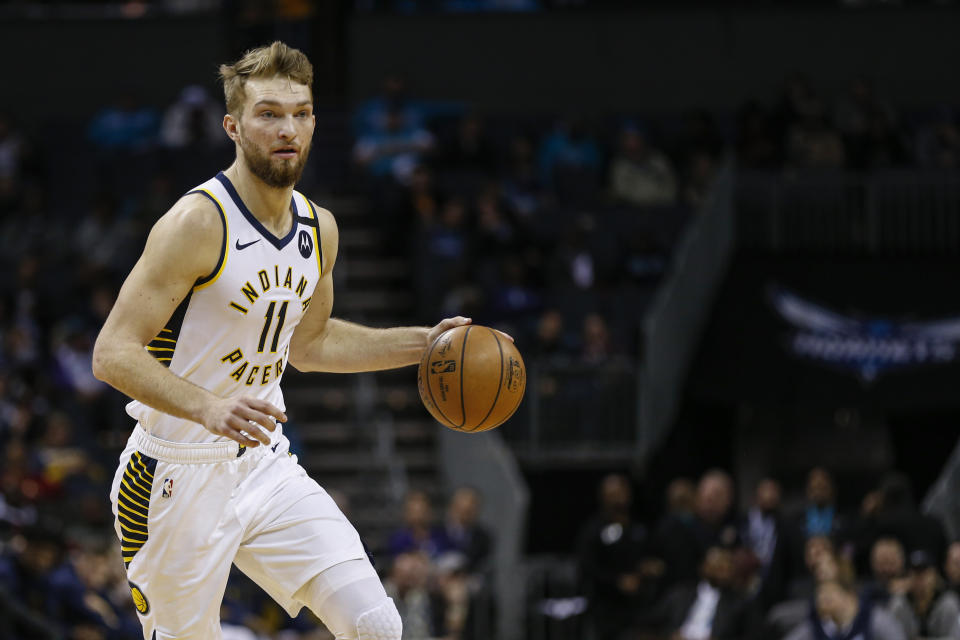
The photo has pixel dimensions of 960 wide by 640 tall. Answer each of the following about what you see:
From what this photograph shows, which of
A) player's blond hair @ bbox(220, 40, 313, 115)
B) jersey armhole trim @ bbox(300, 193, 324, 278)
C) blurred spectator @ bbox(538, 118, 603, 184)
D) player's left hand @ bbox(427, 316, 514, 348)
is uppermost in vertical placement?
player's blond hair @ bbox(220, 40, 313, 115)

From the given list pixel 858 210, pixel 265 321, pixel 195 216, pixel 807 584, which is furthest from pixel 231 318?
pixel 858 210

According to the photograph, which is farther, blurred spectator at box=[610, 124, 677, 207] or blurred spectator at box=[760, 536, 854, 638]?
blurred spectator at box=[610, 124, 677, 207]

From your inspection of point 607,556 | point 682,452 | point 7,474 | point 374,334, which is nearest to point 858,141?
point 682,452

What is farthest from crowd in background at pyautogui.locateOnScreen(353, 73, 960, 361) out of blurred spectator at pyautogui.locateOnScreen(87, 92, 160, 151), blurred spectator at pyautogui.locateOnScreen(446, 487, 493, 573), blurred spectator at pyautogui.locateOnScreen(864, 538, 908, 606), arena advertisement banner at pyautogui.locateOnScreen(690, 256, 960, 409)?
blurred spectator at pyautogui.locateOnScreen(864, 538, 908, 606)

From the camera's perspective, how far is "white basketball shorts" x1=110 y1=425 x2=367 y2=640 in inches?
201

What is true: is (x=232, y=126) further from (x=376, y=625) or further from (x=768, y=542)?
(x=768, y=542)

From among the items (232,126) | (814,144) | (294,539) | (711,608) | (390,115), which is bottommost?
(711,608)

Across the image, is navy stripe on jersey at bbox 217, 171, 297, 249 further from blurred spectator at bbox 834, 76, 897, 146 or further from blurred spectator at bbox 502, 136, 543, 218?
blurred spectator at bbox 834, 76, 897, 146

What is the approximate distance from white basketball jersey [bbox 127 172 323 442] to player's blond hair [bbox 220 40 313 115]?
11.3 inches

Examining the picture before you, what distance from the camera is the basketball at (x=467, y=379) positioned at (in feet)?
18.2

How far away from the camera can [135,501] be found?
203 inches

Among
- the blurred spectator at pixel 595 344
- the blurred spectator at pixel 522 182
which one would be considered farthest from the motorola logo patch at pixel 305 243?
the blurred spectator at pixel 522 182

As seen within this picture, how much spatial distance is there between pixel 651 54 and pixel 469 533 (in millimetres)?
9064

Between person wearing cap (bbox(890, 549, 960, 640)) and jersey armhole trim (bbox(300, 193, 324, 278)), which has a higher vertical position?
jersey armhole trim (bbox(300, 193, 324, 278))
